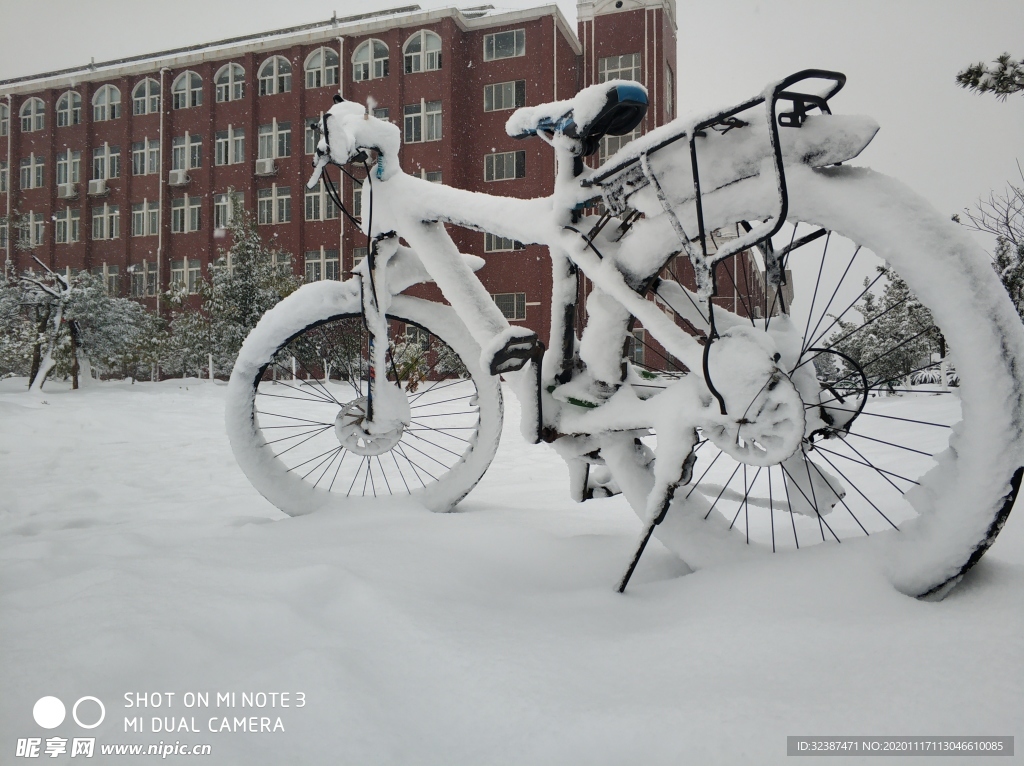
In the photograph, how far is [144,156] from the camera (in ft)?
52.0

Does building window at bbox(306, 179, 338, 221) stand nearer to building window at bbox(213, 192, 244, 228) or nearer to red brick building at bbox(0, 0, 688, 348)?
red brick building at bbox(0, 0, 688, 348)

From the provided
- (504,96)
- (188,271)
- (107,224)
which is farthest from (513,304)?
(107,224)

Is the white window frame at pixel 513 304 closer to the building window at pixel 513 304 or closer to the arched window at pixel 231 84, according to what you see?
the building window at pixel 513 304

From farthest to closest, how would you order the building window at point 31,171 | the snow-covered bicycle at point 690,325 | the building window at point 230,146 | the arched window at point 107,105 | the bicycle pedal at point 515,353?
1. the building window at point 230,146
2. the arched window at point 107,105
3. the building window at point 31,171
4. the bicycle pedal at point 515,353
5. the snow-covered bicycle at point 690,325

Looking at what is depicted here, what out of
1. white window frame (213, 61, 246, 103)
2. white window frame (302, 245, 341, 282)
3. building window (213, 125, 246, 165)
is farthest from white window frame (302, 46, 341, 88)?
white window frame (302, 245, 341, 282)

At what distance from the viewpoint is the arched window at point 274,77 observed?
50.1 feet

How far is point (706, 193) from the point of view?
1178 millimetres

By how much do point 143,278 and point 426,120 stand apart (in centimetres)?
910

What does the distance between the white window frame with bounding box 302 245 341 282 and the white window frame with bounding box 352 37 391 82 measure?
422 centimetres

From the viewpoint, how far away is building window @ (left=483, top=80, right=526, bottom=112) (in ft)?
35.8

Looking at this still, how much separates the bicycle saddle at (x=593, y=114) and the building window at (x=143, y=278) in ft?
58.1

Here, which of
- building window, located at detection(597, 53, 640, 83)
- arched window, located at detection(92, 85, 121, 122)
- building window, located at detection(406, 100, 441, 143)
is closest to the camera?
building window, located at detection(597, 53, 640, 83)

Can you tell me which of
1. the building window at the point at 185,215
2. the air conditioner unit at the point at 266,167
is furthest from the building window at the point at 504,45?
the building window at the point at 185,215

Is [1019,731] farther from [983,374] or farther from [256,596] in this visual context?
[256,596]
